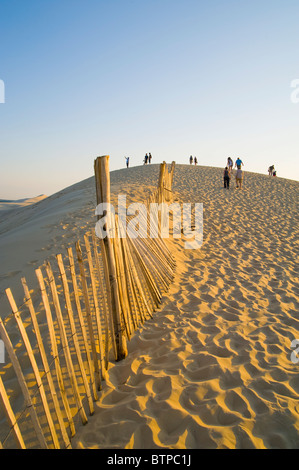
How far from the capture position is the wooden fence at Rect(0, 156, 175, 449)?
1.75m

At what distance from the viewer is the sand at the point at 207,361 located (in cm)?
212

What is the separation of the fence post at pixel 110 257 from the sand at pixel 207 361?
0.22 meters

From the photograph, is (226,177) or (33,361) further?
(226,177)

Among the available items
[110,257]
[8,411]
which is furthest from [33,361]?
[110,257]

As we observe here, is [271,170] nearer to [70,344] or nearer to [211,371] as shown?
[211,371]

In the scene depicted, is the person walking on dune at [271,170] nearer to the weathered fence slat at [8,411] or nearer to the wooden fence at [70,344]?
the wooden fence at [70,344]

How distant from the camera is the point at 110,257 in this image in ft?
9.06

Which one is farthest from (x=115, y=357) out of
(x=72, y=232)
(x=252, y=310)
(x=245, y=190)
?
(x=245, y=190)
